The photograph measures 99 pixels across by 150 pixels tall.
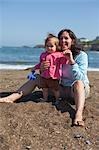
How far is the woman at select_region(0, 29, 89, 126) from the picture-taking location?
5.41 metres

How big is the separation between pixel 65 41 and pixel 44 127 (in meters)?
1.27

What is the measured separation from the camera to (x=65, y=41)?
19.2 feet

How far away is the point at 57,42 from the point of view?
5852mm

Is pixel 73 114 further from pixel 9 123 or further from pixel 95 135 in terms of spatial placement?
pixel 9 123

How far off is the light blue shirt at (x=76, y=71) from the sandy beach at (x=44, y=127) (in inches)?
13.3

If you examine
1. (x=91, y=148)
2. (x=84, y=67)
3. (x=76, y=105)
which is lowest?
(x=91, y=148)

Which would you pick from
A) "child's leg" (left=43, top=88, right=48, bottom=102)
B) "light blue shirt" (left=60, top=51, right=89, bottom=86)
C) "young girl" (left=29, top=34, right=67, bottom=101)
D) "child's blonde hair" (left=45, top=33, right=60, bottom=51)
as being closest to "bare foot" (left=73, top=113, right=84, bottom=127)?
"light blue shirt" (left=60, top=51, right=89, bottom=86)

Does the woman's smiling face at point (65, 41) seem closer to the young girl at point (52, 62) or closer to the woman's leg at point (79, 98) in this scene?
the young girl at point (52, 62)

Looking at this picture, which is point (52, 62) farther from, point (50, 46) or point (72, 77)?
point (72, 77)

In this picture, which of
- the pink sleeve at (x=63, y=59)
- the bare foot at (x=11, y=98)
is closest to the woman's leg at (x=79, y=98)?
the pink sleeve at (x=63, y=59)

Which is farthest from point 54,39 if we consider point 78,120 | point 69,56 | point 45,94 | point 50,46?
point 78,120

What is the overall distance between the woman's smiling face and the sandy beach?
0.78 meters

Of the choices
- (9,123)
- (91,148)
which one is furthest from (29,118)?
(91,148)

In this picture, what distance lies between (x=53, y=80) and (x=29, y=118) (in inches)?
27.3
